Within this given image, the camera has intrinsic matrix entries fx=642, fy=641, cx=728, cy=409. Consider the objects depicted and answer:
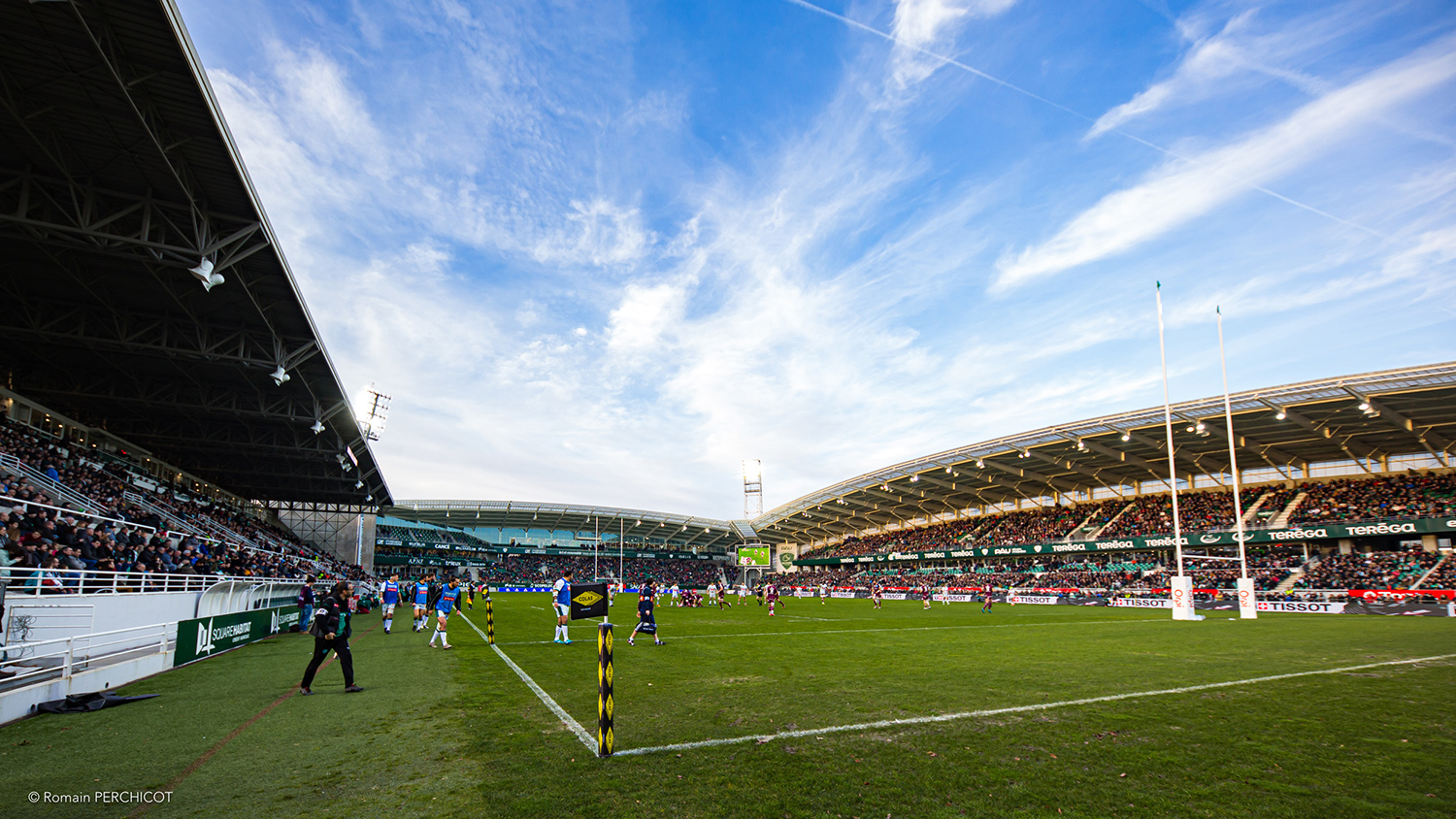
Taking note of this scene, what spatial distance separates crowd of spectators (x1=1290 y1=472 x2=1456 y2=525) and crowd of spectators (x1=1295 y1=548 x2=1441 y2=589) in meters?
2.22

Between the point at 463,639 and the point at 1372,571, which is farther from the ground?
the point at 463,639

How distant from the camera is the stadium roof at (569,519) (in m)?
79.2

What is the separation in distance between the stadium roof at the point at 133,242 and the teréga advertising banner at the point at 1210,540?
44.4 meters

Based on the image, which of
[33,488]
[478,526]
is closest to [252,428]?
[33,488]

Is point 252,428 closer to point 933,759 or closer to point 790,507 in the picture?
point 933,759

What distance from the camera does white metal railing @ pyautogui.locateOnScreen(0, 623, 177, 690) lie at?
349 inches

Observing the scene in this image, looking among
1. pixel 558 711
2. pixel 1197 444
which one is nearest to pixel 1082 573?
pixel 1197 444

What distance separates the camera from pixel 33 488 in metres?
17.7

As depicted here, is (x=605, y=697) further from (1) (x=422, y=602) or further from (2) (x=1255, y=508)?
(2) (x=1255, y=508)

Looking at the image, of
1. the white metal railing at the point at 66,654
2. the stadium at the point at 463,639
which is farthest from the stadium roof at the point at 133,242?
the white metal railing at the point at 66,654

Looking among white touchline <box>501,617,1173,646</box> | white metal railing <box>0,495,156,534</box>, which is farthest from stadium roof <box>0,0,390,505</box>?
white touchline <box>501,617,1173,646</box>

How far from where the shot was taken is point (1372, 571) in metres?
36.4

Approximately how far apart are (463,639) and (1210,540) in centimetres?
4821

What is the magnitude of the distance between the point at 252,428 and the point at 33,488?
21343mm
